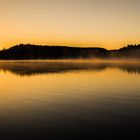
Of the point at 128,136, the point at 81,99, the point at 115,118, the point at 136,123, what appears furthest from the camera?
the point at 81,99

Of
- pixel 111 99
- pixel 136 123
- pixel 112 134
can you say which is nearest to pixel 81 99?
pixel 111 99

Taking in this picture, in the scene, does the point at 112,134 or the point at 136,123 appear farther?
the point at 136,123

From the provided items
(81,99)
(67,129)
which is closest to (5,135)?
(67,129)

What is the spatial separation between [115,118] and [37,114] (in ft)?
20.8

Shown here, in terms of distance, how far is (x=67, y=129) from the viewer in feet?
58.8

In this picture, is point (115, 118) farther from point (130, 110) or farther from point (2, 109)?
point (2, 109)

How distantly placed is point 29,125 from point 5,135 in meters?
2.56

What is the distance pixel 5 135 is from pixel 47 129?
281cm

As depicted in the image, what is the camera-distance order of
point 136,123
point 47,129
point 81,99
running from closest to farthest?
1. point 47,129
2. point 136,123
3. point 81,99

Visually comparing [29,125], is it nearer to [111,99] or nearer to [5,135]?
[5,135]

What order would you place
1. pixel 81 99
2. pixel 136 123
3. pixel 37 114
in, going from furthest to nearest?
1. pixel 81 99
2. pixel 37 114
3. pixel 136 123

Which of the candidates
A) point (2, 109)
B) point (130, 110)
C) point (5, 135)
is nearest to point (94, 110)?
point (130, 110)

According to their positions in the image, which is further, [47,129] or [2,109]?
[2,109]

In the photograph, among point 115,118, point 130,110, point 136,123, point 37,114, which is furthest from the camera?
point 130,110
